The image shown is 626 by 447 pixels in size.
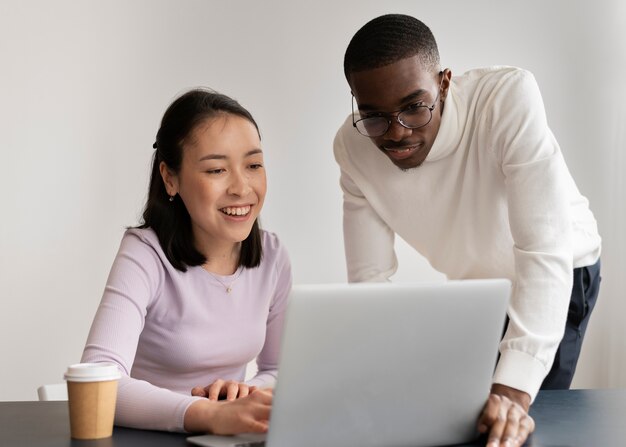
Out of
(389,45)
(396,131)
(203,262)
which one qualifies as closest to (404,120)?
(396,131)

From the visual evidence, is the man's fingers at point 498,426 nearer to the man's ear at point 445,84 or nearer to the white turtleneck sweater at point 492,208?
the white turtleneck sweater at point 492,208

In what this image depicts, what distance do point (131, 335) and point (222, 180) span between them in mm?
413

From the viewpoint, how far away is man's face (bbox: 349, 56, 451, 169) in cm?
171

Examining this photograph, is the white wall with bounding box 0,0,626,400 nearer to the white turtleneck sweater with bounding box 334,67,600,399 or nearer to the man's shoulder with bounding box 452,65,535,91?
the white turtleneck sweater with bounding box 334,67,600,399

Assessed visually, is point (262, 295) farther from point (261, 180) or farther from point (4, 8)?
point (4, 8)

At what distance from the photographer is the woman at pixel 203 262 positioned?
5.89ft

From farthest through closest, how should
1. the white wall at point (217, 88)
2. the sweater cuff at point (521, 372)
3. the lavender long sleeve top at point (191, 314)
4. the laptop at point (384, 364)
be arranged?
the white wall at point (217, 88) → the lavender long sleeve top at point (191, 314) → the sweater cuff at point (521, 372) → the laptop at point (384, 364)

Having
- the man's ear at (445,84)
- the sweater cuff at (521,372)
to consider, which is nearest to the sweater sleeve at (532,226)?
the sweater cuff at (521,372)

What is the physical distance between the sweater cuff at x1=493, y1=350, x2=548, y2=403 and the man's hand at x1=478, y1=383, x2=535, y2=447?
0.53ft

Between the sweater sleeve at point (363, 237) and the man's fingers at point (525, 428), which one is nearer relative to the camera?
the man's fingers at point (525, 428)

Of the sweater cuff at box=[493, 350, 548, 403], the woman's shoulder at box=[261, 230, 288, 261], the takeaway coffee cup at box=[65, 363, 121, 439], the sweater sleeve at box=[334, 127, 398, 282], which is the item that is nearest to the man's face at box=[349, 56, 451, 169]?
the sweater sleeve at box=[334, 127, 398, 282]

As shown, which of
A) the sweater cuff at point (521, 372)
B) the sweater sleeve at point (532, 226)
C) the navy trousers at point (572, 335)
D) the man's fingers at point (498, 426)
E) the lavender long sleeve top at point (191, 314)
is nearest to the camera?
the man's fingers at point (498, 426)

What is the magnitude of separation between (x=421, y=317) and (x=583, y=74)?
2.91 metres

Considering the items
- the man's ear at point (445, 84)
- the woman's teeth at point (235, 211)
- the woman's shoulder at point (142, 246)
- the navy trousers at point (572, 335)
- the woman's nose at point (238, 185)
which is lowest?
the navy trousers at point (572, 335)
